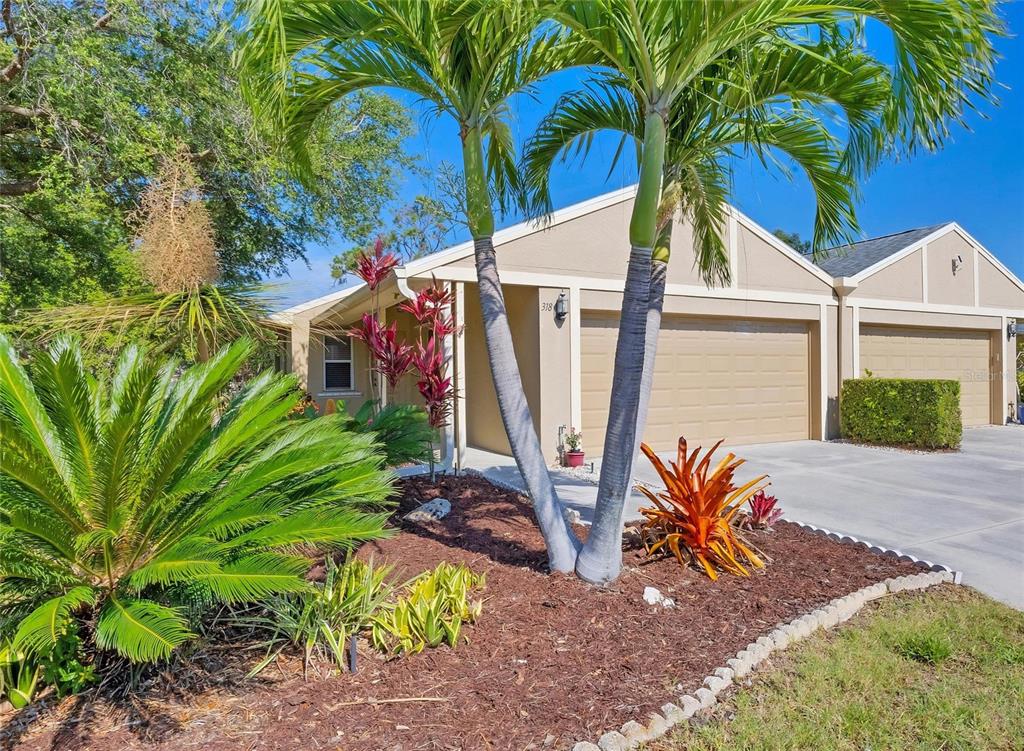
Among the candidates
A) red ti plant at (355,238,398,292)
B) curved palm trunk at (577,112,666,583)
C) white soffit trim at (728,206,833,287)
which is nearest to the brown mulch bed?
curved palm trunk at (577,112,666,583)

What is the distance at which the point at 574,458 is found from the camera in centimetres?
839

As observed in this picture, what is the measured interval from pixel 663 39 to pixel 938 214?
13.0 meters

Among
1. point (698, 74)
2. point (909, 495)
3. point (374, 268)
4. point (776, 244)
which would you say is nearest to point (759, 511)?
point (909, 495)

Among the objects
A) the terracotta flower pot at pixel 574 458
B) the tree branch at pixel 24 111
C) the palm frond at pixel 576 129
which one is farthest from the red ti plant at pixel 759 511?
the tree branch at pixel 24 111

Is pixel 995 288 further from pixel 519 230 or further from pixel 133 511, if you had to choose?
pixel 133 511

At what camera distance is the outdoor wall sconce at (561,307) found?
28.0 feet

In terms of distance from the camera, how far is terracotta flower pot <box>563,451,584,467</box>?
27.5 feet

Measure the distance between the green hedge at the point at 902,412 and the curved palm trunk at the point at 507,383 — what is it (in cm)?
919

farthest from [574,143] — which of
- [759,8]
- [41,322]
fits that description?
[41,322]

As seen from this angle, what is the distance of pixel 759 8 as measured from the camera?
2764 millimetres

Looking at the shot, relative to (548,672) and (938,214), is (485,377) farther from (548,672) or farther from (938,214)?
(938,214)

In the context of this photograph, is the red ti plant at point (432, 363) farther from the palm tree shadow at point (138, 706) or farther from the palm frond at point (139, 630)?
the palm frond at point (139, 630)

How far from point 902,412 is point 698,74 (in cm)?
935

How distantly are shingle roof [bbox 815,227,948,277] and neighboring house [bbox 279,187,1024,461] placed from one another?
62 mm
